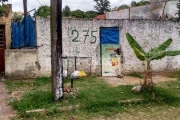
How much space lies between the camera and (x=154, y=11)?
16938 mm

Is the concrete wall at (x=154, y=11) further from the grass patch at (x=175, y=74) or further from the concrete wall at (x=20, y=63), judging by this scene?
the concrete wall at (x=20, y=63)

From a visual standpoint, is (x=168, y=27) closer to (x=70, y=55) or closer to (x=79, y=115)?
(x=70, y=55)

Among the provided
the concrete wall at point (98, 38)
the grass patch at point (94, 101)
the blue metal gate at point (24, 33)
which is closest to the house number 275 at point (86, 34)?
the concrete wall at point (98, 38)

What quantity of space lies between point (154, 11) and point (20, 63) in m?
9.20

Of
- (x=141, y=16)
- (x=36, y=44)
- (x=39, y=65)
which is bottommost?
(x=39, y=65)

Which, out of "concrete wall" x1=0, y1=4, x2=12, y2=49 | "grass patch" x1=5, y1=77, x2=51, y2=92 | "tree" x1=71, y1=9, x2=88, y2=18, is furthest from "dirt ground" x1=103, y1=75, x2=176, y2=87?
"tree" x1=71, y1=9, x2=88, y2=18

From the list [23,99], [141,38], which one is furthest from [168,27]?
[23,99]

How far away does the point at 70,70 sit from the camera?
11961mm

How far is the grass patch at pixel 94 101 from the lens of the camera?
745 centimetres

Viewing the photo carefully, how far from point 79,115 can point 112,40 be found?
5.64 m

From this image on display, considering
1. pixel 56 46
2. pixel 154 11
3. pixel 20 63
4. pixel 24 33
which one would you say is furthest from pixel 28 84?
pixel 154 11

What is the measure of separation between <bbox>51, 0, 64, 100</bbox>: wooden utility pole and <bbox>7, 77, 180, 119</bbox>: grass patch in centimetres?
38

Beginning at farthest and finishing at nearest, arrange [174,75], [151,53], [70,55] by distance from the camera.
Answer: [174,75], [70,55], [151,53]

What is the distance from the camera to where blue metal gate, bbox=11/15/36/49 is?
11.4 m
